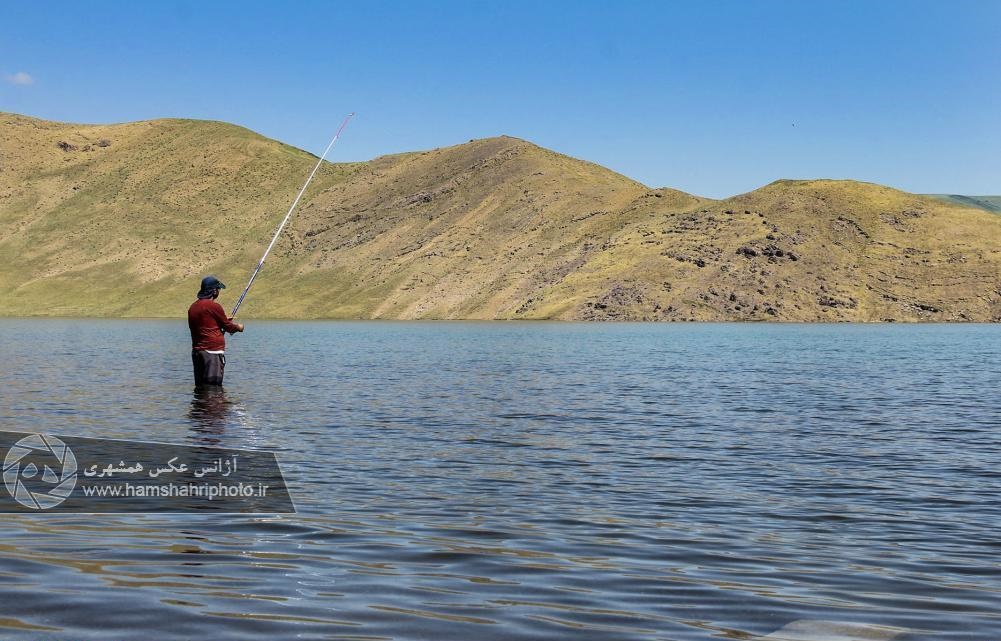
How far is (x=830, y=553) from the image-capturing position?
1074 cm

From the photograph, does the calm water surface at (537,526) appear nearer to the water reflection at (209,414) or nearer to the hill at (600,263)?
the water reflection at (209,414)

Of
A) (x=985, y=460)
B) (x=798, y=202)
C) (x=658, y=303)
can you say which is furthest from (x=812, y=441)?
(x=798, y=202)

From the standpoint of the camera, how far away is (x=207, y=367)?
84.9 feet

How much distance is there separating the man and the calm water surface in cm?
87

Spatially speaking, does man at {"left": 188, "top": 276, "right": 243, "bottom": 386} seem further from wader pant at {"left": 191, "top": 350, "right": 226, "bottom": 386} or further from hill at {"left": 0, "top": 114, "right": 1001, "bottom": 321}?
hill at {"left": 0, "top": 114, "right": 1001, "bottom": 321}

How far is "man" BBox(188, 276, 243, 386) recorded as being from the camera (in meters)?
24.5

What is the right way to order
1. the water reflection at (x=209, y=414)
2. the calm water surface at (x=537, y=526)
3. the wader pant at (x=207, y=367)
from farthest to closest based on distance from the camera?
the wader pant at (x=207, y=367) < the water reflection at (x=209, y=414) < the calm water surface at (x=537, y=526)

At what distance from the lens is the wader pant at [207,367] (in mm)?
25703

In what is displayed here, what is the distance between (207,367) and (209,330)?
1.35 meters

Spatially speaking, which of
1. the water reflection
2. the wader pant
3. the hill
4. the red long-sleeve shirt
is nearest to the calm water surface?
the water reflection

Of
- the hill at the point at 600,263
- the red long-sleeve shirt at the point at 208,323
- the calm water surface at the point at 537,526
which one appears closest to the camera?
the calm water surface at the point at 537,526

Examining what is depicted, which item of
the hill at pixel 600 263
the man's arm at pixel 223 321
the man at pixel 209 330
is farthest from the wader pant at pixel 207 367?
the hill at pixel 600 263

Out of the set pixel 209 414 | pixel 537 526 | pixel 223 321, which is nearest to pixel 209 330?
pixel 223 321

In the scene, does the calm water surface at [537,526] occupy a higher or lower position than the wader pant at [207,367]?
lower
